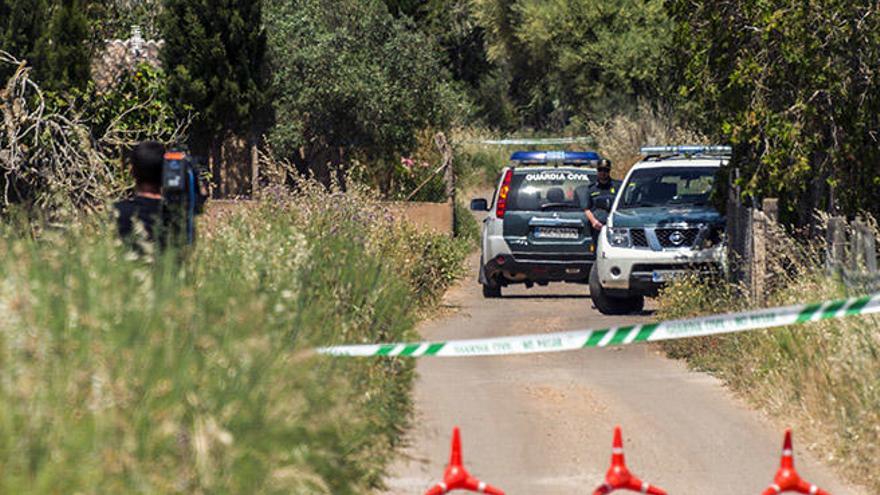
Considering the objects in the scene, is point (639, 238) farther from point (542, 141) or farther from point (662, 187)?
point (542, 141)

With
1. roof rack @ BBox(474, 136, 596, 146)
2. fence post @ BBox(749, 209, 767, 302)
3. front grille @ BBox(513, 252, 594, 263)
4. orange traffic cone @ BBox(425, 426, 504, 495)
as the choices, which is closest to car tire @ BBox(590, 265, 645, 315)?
front grille @ BBox(513, 252, 594, 263)

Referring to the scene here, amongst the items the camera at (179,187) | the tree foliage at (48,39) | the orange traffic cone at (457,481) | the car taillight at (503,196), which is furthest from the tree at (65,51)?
the orange traffic cone at (457,481)

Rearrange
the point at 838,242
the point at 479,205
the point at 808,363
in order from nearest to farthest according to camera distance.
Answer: the point at 808,363
the point at 838,242
the point at 479,205

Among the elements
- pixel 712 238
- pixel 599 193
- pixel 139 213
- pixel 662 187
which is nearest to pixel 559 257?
pixel 599 193

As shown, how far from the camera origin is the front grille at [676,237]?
19.4 meters

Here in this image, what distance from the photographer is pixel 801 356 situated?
1205cm

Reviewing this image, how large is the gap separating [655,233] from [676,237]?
0.24 meters

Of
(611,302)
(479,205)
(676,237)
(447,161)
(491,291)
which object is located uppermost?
(447,161)

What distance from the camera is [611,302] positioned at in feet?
66.7

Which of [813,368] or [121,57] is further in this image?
[121,57]

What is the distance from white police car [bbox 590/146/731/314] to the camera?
19359mm

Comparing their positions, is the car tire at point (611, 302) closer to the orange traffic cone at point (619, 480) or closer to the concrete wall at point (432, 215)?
the concrete wall at point (432, 215)

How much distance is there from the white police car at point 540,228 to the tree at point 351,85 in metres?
9.95

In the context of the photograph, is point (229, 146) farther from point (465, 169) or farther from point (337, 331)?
point (337, 331)
